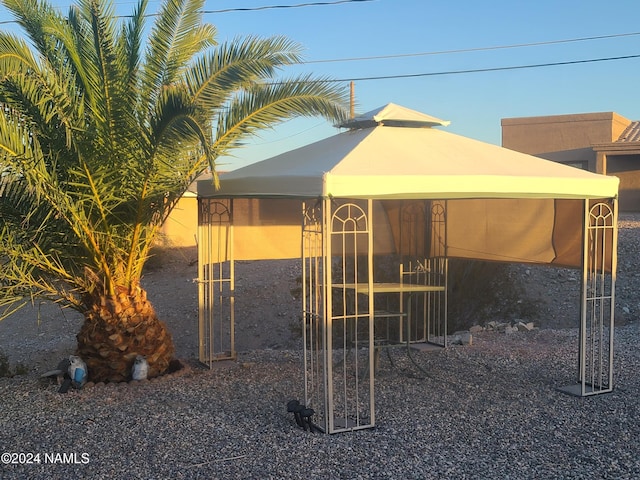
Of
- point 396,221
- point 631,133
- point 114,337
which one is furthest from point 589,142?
point 114,337

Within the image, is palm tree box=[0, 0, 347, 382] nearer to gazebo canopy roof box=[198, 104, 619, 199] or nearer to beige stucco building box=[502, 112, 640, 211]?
gazebo canopy roof box=[198, 104, 619, 199]

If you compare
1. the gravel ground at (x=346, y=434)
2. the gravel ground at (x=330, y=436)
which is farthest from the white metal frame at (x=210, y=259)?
the gravel ground at (x=330, y=436)

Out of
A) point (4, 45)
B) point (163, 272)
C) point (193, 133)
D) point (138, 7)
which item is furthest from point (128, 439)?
point (163, 272)

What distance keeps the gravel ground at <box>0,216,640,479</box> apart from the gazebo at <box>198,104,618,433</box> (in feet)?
1.06

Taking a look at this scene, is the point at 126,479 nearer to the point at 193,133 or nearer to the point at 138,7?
the point at 193,133

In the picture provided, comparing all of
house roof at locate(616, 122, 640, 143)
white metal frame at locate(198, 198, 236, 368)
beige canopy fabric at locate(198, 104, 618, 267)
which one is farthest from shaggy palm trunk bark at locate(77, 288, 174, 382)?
house roof at locate(616, 122, 640, 143)

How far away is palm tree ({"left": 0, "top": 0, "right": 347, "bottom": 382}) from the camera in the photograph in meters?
6.07

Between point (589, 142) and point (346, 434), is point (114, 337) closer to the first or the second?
point (346, 434)

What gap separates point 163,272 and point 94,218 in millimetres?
11184

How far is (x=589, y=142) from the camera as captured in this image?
85.0 feet

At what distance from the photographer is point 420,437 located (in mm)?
5137

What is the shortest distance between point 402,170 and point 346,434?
79.3 inches

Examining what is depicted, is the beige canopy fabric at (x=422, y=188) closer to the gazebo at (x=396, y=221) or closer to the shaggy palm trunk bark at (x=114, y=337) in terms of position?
the gazebo at (x=396, y=221)

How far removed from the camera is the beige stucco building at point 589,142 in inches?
861
